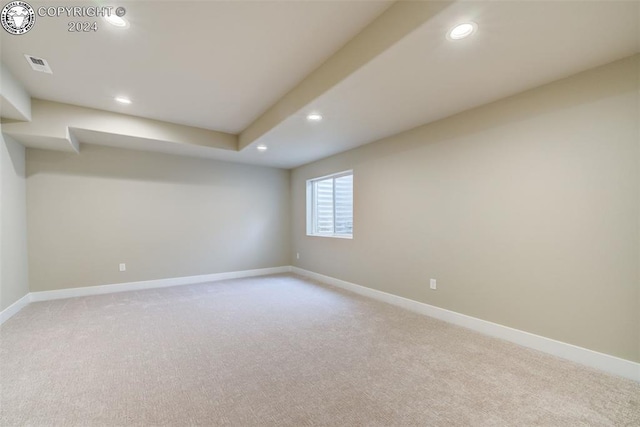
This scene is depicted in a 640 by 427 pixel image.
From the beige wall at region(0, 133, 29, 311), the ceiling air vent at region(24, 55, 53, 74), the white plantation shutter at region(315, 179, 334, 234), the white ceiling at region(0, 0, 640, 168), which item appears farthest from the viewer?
the white plantation shutter at region(315, 179, 334, 234)

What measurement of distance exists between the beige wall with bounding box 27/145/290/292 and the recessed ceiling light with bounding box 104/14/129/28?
3.00 metres

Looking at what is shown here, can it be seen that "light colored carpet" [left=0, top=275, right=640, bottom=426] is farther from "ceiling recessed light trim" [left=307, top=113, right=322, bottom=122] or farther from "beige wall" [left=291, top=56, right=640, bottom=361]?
"ceiling recessed light trim" [left=307, top=113, right=322, bottom=122]

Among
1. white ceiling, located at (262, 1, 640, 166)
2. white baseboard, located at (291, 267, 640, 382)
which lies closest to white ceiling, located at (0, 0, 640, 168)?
white ceiling, located at (262, 1, 640, 166)

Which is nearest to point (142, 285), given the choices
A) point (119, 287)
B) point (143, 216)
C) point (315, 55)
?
point (119, 287)

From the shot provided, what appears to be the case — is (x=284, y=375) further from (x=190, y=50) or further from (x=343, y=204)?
(x=343, y=204)

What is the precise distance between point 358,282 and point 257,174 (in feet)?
9.98

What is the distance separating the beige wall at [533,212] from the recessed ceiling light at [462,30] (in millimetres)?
1213

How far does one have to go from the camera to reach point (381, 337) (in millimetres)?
2643

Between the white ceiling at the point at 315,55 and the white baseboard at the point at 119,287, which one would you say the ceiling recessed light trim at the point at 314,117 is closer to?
the white ceiling at the point at 315,55

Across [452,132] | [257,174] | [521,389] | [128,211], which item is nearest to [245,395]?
[521,389]

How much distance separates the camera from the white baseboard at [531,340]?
1990 mm

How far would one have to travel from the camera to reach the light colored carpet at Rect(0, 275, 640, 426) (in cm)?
159

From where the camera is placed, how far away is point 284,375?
2.00 meters

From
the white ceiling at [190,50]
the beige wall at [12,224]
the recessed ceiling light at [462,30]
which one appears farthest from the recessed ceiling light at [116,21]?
the beige wall at [12,224]
